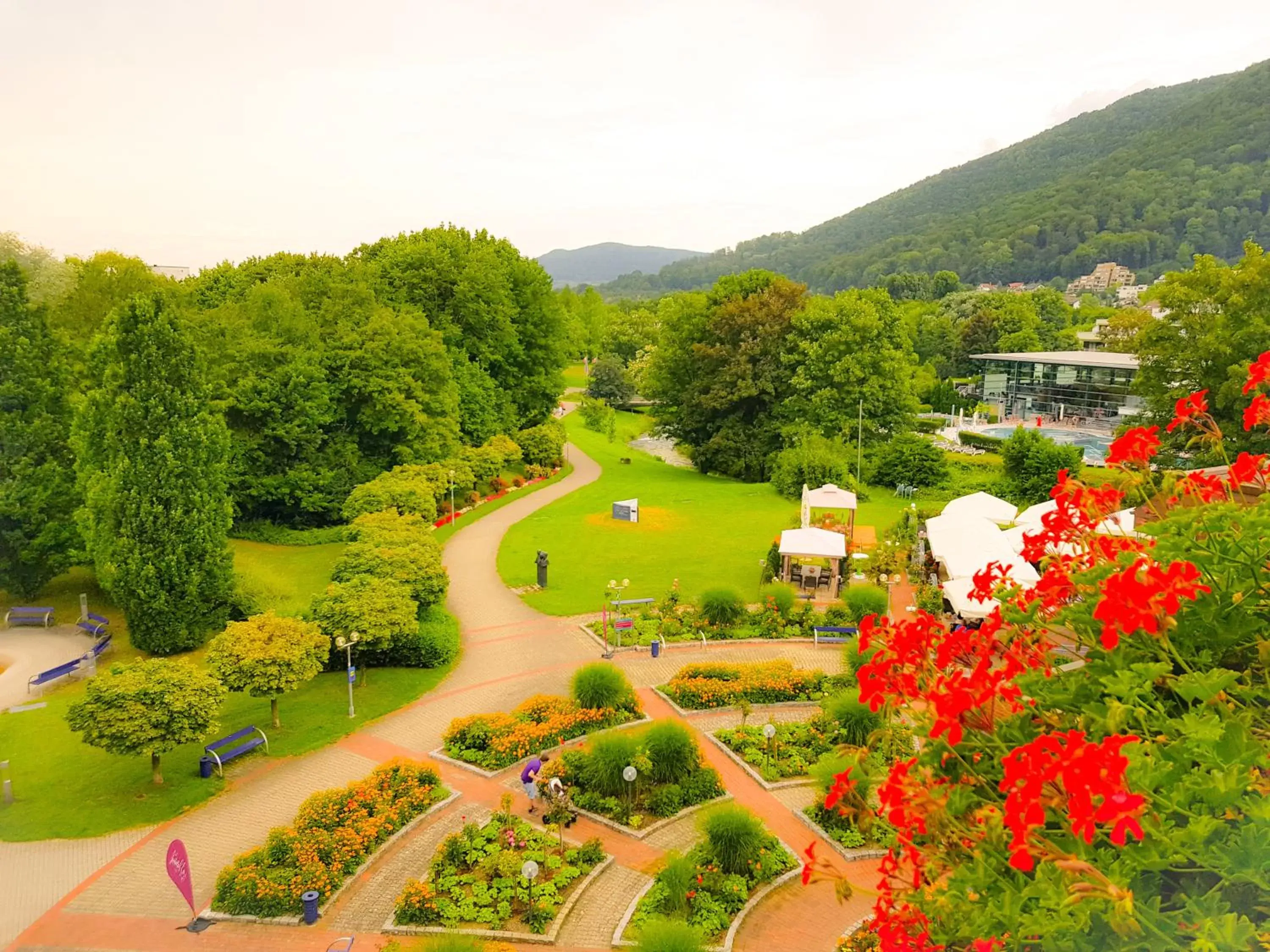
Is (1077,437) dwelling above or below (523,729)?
below

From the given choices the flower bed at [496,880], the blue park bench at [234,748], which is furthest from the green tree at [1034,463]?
the blue park bench at [234,748]

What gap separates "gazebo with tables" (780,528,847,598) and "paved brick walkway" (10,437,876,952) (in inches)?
166

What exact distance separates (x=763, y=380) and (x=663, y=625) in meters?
23.5

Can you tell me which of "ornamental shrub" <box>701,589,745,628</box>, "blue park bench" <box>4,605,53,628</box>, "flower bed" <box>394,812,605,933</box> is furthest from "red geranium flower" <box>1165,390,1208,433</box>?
"blue park bench" <box>4,605,53,628</box>

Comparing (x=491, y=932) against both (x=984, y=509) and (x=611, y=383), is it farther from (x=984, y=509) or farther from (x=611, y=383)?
(x=611, y=383)

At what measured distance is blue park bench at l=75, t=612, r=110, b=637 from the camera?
69.3ft

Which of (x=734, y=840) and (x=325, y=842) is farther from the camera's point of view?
(x=325, y=842)

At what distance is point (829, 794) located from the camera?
449cm

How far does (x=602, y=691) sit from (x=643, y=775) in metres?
2.76

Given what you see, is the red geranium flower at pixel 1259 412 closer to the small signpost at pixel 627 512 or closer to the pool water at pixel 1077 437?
the small signpost at pixel 627 512

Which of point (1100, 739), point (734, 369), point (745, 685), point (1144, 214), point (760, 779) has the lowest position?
point (760, 779)

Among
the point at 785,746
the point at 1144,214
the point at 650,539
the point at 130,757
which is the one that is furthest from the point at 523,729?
the point at 1144,214

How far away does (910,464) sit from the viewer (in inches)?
1587

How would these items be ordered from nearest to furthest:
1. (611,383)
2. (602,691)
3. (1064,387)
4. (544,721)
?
(544,721)
(602,691)
(1064,387)
(611,383)
